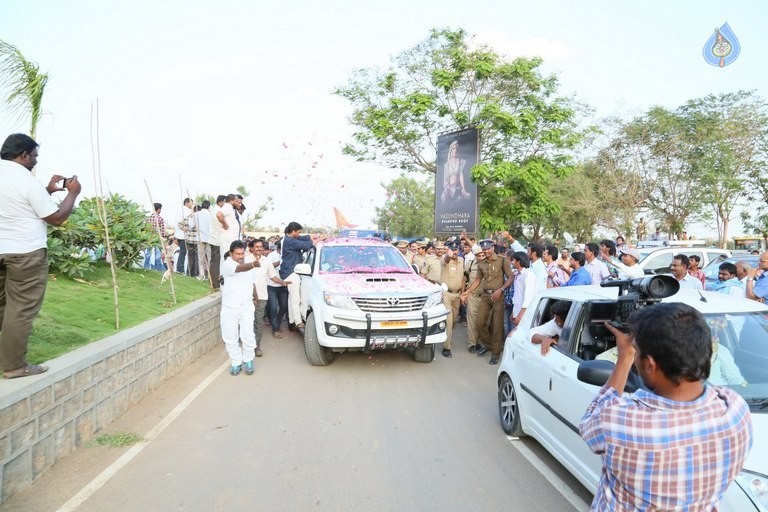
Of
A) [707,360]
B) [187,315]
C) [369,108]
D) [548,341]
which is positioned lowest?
[187,315]

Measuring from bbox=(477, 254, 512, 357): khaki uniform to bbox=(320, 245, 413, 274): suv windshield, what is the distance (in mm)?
1226

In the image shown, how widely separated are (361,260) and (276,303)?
2.42 meters

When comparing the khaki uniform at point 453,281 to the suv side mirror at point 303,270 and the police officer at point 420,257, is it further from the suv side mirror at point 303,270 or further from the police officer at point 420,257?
the suv side mirror at point 303,270

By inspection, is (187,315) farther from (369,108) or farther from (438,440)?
(369,108)

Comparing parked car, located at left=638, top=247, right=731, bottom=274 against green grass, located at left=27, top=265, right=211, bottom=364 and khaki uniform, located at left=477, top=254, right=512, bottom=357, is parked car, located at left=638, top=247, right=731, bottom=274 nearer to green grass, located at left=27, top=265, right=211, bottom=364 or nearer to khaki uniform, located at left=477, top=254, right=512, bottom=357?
khaki uniform, located at left=477, top=254, right=512, bottom=357

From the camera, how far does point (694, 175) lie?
2414 centimetres

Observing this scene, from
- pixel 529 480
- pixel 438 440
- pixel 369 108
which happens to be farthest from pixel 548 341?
pixel 369 108

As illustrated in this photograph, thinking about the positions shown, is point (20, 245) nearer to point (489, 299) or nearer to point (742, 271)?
point (489, 299)

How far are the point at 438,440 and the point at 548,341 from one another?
1.40m

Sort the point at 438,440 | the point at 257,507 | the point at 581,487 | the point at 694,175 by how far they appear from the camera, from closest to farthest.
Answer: the point at 257,507 → the point at 581,487 → the point at 438,440 → the point at 694,175

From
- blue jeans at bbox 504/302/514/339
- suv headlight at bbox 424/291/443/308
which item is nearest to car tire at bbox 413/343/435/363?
suv headlight at bbox 424/291/443/308

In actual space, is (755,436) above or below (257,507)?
above

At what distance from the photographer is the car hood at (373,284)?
267 inches

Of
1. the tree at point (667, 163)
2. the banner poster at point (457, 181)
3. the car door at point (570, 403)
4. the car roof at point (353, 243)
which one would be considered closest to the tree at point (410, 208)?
the tree at point (667, 163)
